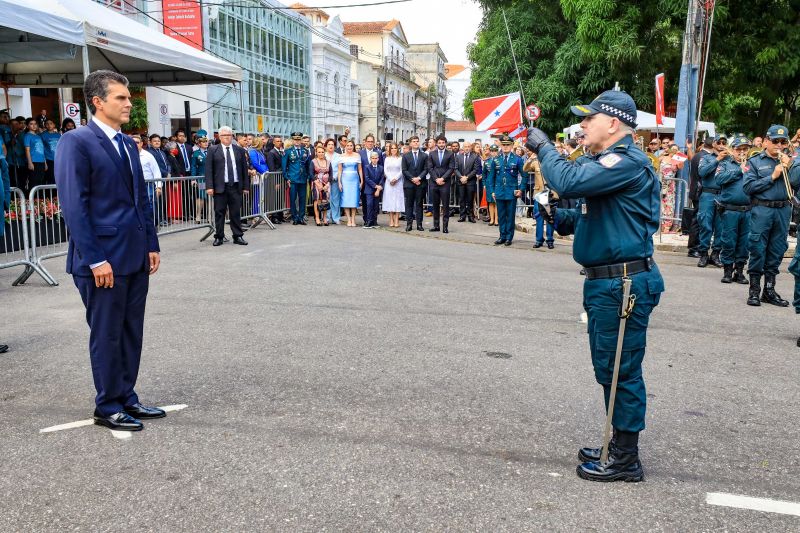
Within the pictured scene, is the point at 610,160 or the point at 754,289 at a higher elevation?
the point at 610,160

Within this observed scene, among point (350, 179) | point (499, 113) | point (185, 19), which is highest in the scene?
point (185, 19)

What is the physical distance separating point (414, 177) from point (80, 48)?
7.16m

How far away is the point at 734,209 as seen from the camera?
9938mm

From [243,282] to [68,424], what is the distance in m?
4.74

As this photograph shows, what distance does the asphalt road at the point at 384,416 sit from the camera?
136 inches

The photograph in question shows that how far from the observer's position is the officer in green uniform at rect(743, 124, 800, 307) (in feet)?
28.0

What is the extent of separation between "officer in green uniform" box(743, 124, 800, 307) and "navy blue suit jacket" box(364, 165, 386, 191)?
9.34 metres

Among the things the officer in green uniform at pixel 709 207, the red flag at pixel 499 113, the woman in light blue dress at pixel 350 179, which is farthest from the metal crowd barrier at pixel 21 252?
the red flag at pixel 499 113

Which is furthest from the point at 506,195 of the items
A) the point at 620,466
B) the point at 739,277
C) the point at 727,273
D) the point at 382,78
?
the point at 382,78

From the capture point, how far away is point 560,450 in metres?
4.18

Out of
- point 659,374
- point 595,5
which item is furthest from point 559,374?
point 595,5

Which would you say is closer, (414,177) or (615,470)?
(615,470)

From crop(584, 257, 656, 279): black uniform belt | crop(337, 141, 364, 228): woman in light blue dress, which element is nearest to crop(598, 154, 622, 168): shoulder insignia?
crop(584, 257, 656, 279): black uniform belt

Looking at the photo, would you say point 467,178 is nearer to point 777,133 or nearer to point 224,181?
point 224,181
